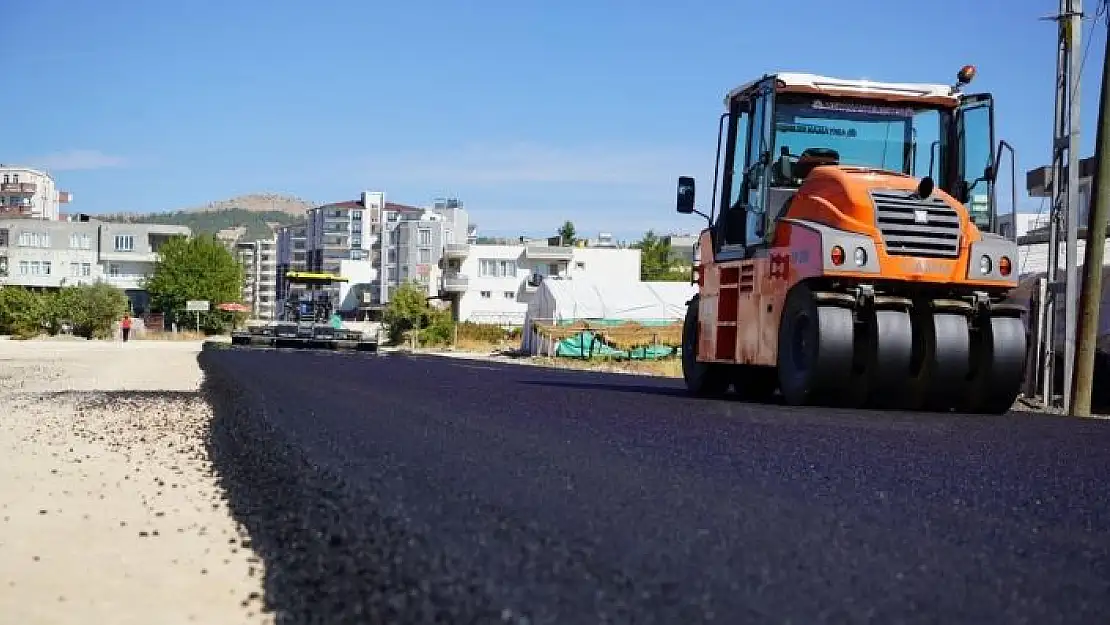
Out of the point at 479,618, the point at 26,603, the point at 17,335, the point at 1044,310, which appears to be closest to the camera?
the point at 479,618

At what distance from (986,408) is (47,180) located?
191 m

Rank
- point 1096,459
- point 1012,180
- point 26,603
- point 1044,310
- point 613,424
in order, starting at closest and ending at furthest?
point 26,603, point 1096,459, point 613,424, point 1012,180, point 1044,310

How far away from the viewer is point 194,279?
333 ft

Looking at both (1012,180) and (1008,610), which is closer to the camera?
(1008,610)

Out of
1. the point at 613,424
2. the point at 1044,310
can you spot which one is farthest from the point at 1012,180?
the point at 613,424

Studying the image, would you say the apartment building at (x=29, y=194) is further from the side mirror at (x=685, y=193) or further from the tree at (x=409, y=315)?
the side mirror at (x=685, y=193)

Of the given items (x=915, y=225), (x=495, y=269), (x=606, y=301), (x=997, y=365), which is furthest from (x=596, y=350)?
(x=495, y=269)

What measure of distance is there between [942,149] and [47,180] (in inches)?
7436

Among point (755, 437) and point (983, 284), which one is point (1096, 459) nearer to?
point (755, 437)

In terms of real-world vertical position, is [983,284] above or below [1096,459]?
above

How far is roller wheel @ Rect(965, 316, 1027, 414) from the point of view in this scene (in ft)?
38.2

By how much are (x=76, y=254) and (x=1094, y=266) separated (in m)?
124

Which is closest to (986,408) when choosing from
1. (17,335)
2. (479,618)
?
(479,618)

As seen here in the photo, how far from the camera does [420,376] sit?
2077 cm
